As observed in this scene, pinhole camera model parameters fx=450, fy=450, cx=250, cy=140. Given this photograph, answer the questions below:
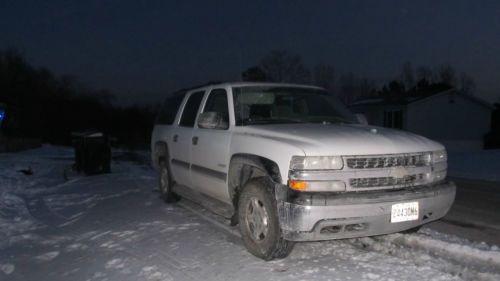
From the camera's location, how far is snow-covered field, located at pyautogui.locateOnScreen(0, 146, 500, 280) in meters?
4.20

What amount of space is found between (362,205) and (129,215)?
3968mm

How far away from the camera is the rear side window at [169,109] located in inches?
290

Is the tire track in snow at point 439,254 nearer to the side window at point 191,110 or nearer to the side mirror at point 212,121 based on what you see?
the side mirror at point 212,121

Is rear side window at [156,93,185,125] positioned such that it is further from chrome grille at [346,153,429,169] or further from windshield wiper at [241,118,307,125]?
chrome grille at [346,153,429,169]

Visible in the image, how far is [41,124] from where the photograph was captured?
37094mm

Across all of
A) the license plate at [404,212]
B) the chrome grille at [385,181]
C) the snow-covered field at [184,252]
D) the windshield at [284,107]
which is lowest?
the snow-covered field at [184,252]

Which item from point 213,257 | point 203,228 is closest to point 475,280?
point 213,257

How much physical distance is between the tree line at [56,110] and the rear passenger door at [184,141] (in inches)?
1011

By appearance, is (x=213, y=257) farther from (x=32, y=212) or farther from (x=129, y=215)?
(x=32, y=212)

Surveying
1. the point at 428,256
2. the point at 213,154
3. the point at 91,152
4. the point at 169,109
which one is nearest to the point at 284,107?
the point at 213,154

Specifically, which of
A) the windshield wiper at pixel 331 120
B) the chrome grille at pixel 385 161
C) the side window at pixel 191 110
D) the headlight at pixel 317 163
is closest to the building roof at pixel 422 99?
the side window at pixel 191 110

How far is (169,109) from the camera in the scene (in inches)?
304

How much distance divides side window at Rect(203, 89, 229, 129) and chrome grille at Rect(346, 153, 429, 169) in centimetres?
186

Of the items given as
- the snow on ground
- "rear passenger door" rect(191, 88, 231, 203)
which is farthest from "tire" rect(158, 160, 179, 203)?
the snow on ground
